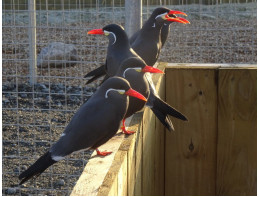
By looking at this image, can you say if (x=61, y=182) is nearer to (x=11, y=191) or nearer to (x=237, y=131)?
(x=11, y=191)

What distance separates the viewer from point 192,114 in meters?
3.78

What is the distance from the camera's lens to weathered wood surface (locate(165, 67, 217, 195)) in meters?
3.76

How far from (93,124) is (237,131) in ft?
3.99

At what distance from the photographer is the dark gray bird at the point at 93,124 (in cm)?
269

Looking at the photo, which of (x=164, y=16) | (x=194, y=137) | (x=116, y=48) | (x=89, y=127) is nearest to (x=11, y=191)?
(x=116, y=48)

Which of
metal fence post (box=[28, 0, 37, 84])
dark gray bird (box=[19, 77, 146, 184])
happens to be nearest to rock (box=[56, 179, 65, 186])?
metal fence post (box=[28, 0, 37, 84])

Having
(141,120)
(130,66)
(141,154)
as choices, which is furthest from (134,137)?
(130,66)

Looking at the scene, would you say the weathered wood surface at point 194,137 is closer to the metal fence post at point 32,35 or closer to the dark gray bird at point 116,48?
the dark gray bird at point 116,48

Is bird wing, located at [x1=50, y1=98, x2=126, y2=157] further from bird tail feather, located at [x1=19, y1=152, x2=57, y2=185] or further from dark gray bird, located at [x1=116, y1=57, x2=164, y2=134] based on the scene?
dark gray bird, located at [x1=116, y1=57, x2=164, y2=134]

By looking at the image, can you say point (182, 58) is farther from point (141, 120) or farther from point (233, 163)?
point (141, 120)

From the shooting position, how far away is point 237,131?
3.70 m

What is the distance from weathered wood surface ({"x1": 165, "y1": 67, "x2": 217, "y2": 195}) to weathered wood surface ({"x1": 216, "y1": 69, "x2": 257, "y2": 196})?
5cm

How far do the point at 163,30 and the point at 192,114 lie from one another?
182 centimetres

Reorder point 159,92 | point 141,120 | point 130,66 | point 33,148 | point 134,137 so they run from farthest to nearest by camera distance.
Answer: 1. point 33,148
2. point 159,92
3. point 130,66
4. point 141,120
5. point 134,137
